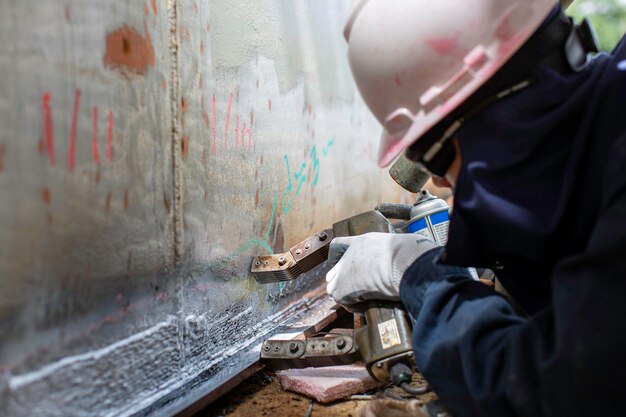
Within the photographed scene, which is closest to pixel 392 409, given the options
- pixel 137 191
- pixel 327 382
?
pixel 327 382

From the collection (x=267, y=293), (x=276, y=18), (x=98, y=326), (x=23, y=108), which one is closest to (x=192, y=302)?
(x=98, y=326)

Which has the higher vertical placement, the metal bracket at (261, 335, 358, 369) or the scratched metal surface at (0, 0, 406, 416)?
the scratched metal surface at (0, 0, 406, 416)

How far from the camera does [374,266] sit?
5.54 feet

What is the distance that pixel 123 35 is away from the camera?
1344 millimetres

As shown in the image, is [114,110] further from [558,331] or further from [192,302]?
[558,331]

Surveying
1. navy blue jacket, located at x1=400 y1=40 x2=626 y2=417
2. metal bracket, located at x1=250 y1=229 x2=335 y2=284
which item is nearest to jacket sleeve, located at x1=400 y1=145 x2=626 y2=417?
navy blue jacket, located at x1=400 y1=40 x2=626 y2=417

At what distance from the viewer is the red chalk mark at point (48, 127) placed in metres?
1.15

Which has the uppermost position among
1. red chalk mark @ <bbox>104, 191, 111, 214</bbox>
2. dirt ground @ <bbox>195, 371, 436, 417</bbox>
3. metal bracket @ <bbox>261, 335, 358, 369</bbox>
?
red chalk mark @ <bbox>104, 191, 111, 214</bbox>

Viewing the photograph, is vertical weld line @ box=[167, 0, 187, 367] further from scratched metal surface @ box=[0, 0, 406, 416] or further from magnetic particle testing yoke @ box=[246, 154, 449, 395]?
magnetic particle testing yoke @ box=[246, 154, 449, 395]

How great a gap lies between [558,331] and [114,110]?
1.17m

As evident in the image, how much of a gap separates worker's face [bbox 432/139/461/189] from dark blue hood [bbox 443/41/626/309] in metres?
0.05

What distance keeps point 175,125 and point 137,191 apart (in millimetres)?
247

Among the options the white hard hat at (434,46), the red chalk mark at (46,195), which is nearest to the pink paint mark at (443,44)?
the white hard hat at (434,46)

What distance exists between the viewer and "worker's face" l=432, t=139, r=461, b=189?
51.5 inches
